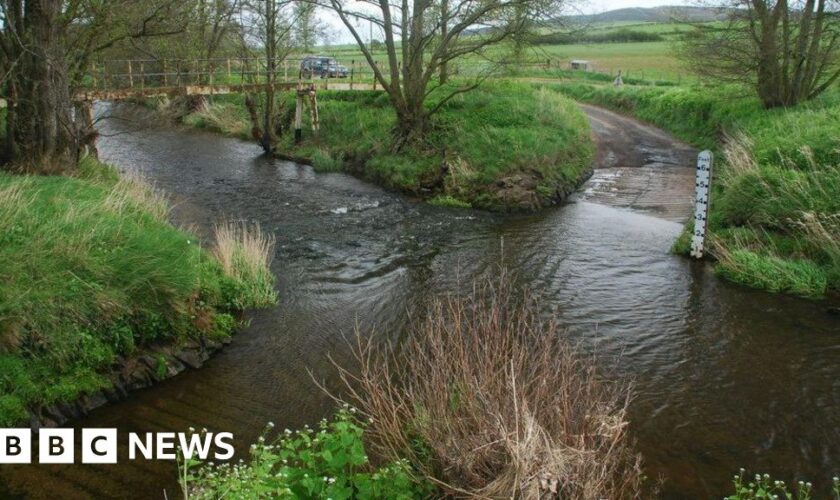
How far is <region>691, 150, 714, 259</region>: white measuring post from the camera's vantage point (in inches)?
502

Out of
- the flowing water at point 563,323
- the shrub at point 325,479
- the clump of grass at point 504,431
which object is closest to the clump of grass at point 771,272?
the flowing water at point 563,323

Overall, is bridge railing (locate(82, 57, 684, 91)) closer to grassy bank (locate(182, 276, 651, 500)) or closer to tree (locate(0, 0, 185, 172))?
tree (locate(0, 0, 185, 172))

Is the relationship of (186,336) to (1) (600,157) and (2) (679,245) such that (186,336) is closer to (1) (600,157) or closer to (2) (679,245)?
(2) (679,245)

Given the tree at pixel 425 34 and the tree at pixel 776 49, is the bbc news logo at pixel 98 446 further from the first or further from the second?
the tree at pixel 776 49

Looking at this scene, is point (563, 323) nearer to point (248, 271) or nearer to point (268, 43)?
point (248, 271)

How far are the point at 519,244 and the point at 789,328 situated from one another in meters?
5.73

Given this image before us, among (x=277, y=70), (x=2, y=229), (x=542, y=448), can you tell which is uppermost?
(x=277, y=70)

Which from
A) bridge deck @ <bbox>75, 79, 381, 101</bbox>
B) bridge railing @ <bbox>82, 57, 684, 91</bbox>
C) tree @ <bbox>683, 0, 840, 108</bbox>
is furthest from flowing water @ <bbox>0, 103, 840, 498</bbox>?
tree @ <bbox>683, 0, 840, 108</bbox>

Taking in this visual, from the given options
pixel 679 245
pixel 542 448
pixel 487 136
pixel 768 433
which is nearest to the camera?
pixel 542 448

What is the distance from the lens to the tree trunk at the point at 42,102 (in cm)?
1249

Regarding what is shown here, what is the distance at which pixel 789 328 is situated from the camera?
9.95 meters

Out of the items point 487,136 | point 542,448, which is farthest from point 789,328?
point 487,136

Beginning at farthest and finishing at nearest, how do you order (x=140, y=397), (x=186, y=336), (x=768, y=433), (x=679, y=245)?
(x=679, y=245) < (x=186, y=336) < (x=140, y=397) < (x=768, y=433)

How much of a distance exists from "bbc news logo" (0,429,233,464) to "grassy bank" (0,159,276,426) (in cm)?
29
